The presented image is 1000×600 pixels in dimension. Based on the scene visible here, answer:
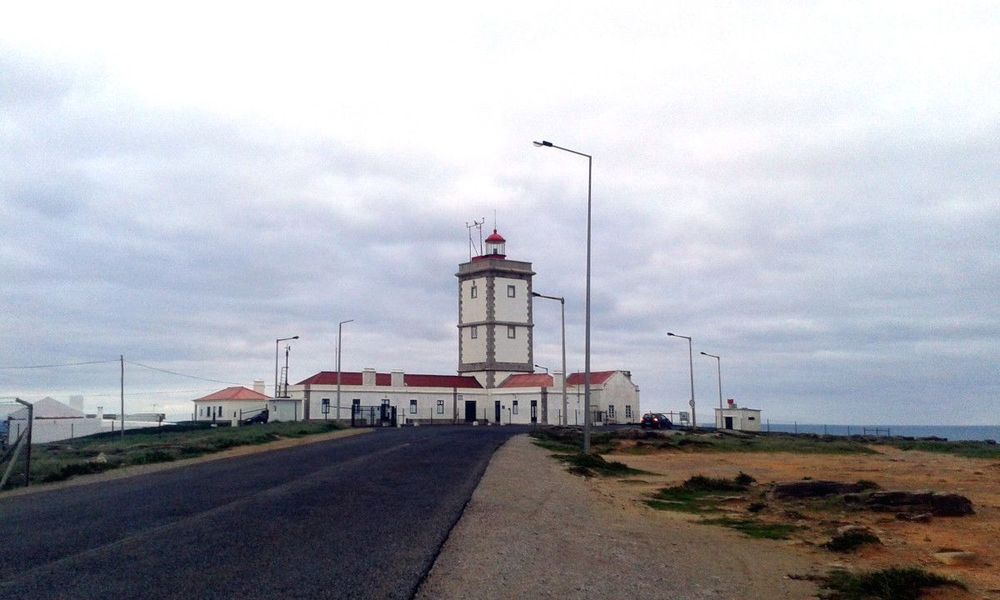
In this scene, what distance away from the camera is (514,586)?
9.77 m

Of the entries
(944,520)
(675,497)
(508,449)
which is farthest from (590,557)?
(508,449)

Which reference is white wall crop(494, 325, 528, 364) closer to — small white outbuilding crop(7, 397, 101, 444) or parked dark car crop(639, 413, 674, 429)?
parked dark car crop(639, 413, 674, 429)

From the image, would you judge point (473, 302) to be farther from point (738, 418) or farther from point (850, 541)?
point (850, 541)

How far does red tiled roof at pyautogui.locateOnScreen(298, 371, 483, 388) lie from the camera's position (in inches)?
3150

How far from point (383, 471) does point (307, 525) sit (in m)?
10.0

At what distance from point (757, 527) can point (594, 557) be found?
6438 millimetres

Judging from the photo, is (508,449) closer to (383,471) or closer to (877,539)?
(383,471)

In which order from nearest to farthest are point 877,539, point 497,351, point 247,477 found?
1. point 877,539
2. point 247,477
3. point 497,351

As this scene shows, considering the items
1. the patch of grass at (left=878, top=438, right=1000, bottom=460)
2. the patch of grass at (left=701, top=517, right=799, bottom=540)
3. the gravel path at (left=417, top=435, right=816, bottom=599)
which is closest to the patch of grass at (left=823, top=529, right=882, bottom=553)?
the gravel path at (left=417, top=435, right=816, bottom=599)

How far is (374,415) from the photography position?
78062mm

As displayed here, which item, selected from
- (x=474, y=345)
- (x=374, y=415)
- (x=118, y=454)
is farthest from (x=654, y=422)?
(x=118, y=454)

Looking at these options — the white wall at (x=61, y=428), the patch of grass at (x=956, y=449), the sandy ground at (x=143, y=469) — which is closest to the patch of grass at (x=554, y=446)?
the sandy ground at (x=143, y=469)

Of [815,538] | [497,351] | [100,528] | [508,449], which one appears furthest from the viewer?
[497,351]

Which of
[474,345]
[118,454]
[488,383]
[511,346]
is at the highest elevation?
[474,345]
